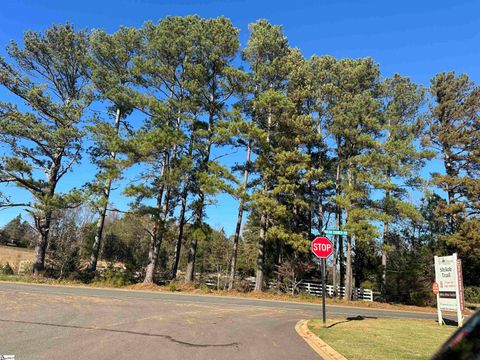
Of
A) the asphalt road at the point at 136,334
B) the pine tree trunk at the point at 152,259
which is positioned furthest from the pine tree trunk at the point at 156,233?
the asphalt road at the point at 136,334

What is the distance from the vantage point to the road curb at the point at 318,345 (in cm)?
787

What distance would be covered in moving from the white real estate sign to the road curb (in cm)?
712

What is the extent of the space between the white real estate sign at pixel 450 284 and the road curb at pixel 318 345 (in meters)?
7.12

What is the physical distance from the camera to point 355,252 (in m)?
37.5

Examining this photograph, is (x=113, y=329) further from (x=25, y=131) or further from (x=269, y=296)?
(x=25, y=131)

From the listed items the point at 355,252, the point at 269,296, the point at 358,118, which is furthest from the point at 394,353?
the point at 355,252

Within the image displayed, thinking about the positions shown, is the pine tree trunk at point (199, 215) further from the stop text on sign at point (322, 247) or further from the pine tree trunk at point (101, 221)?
the stop text on sign at point (322, 247)

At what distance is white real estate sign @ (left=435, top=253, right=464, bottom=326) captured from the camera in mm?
15367

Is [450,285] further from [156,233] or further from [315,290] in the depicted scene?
[156,233]

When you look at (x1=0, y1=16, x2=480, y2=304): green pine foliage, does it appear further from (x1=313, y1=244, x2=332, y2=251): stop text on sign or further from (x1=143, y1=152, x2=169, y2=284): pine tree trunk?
(x1=313, y1=244, x2=332, y2=251): stop text on sign

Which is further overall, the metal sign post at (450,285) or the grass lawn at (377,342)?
the metal sign post at (450,285)

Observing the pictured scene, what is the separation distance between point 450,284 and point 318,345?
942 centimetres

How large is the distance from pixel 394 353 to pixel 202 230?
23226 millimetres

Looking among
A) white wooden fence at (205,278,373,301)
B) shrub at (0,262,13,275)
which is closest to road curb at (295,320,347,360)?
white wooden fence at (205,278,373,301)
